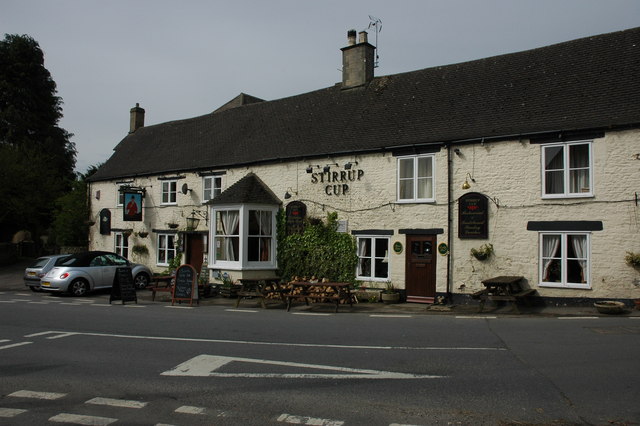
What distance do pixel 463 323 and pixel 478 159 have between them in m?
5.70

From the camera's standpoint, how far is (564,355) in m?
8.31

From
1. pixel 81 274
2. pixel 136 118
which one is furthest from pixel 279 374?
pixel 136 118

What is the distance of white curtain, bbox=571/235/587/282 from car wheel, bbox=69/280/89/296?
16.4 m

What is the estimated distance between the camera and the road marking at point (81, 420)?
5430 mm

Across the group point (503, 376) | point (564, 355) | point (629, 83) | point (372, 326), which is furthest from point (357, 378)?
point (629, 83)

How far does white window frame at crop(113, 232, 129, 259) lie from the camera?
26.1 metres

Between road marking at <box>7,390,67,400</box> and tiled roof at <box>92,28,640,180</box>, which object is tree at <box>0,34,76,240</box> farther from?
road marking at <box>7,390,67,400</box>

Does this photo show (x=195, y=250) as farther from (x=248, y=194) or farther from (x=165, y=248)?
(x=248, y=194)

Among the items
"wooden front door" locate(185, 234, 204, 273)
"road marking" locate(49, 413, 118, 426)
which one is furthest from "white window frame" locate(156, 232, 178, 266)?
"road marking" locate(49, 413, 118, 426)

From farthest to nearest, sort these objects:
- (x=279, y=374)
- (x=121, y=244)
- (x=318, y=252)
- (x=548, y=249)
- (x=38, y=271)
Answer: (x=121, y=244) < (x=38, y=271) < (x=318, y=252) < (x=548, y=249) < (x=279, y=374)

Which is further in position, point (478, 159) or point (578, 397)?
point (478, 159)

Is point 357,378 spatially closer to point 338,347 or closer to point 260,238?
point 338,347

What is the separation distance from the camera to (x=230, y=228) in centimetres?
1975

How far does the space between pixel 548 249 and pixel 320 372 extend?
988 cm
